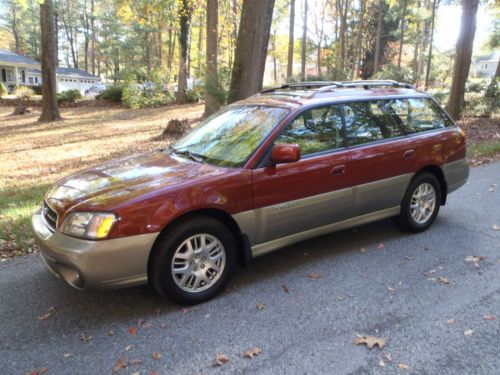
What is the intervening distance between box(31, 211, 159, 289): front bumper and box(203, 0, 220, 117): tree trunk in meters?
12.6

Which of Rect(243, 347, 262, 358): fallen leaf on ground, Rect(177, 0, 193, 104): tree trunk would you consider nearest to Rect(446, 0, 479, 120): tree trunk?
Rect(243, 347, 262, 358): fallen leaf on ground

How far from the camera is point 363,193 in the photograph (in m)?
4.53

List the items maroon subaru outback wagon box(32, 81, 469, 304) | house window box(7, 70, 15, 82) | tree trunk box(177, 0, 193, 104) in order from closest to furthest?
maroon subaru outback wagon box(32, 81, 469, 304)
tree trunk box(177, 0, 193, 104)
house window box(7, 70, 15, 82)

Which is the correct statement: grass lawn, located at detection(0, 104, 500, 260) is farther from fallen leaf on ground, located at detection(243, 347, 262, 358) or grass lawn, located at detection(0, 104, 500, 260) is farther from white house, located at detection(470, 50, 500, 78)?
white house, located at detection(470, 50, 500, 78)

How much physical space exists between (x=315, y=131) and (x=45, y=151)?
9.96m

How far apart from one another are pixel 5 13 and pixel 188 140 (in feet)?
244

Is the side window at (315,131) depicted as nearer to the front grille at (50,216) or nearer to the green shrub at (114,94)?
the front grille at (50,216)

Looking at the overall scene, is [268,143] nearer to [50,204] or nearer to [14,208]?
[50,204]

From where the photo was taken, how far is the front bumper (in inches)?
123

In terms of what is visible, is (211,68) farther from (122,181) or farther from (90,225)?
(90,225)

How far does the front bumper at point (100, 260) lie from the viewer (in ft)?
10.3

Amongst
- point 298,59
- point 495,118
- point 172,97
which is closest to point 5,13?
point 298,59

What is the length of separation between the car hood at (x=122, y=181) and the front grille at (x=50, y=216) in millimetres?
73

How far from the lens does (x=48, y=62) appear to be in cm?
1825
